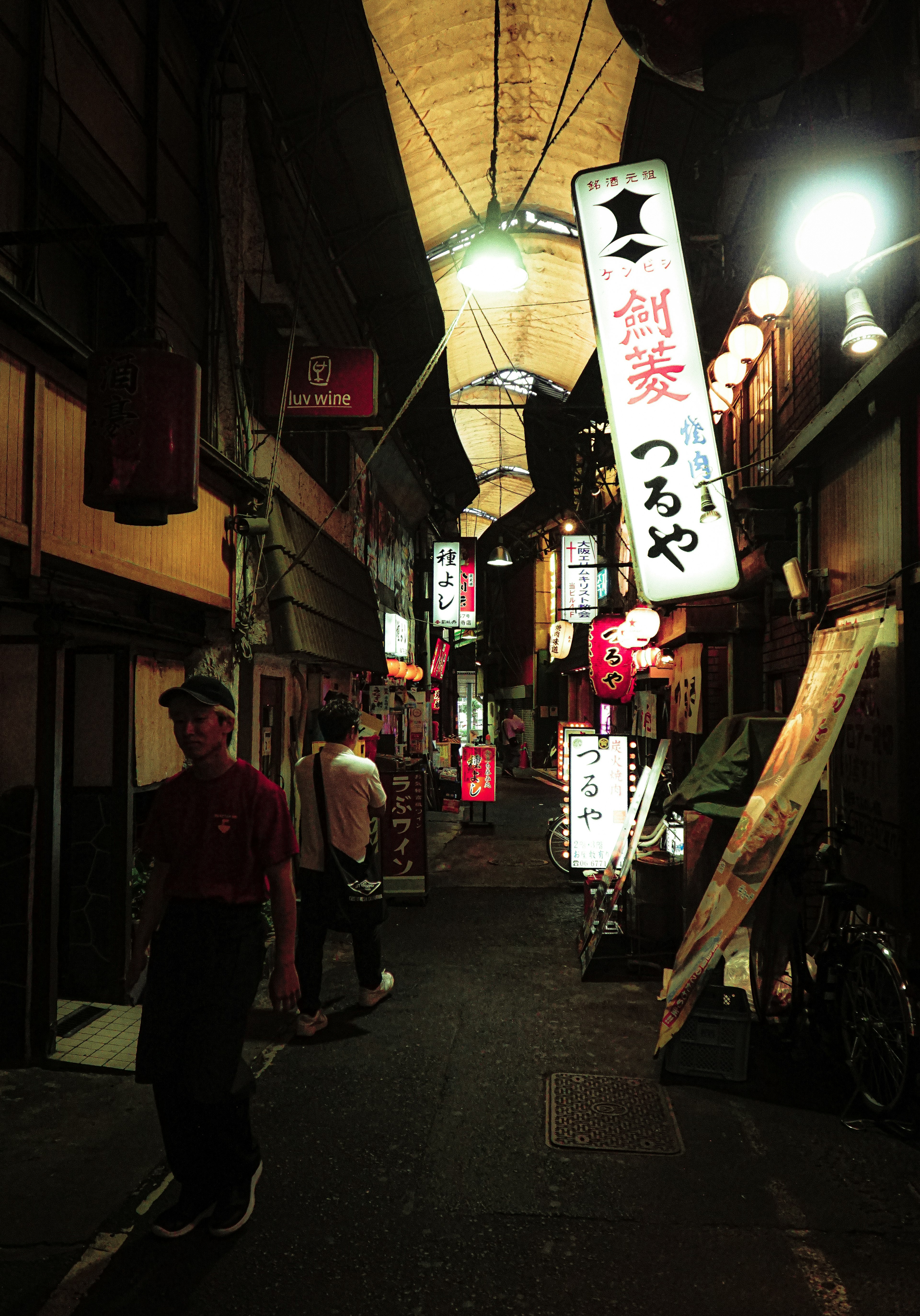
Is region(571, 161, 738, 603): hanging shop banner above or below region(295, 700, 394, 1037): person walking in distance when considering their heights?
above

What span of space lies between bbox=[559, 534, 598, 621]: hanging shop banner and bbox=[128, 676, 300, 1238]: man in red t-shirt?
23630 millimetres

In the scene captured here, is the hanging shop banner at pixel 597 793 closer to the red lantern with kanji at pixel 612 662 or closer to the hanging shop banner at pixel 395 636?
the red lantern with kanji at pixel 612 662

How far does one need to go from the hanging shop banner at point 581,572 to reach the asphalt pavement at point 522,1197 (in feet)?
69.7

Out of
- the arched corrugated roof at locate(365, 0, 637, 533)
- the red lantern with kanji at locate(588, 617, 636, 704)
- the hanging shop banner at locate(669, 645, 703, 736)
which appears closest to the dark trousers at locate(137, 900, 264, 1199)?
the hanging shop banner at locate(669, 645, 703, 736)

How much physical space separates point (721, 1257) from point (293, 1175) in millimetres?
2136

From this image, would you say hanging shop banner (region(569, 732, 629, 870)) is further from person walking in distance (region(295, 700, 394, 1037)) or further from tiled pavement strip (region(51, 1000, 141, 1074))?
tiled pavement strip (region(51, 1000, 141, 1074))

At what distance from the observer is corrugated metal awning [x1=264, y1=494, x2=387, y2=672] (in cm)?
1055

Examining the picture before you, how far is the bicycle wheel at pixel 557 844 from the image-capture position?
43.4 ft

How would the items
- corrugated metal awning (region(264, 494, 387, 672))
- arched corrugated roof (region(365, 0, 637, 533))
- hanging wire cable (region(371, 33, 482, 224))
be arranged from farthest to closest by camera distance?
hanging wire cable (region(371, 33, 482, 224))
arched corrugated roof (region(365, 0, 637, 533))
corrugated metal awning (region(264, 494, 387, 672))

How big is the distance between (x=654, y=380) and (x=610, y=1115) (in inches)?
262

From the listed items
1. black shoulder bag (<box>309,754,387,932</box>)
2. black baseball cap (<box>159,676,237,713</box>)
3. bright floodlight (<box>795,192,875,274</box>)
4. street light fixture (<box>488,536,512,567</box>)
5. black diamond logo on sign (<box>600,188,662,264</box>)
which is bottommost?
black shoulder bag (<box>309,754,387,932</box>)

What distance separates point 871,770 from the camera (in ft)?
23.3

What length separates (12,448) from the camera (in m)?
5.39

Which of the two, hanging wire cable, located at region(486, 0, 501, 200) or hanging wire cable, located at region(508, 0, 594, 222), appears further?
hanging wire cable, located at region(486, 0, 501, 200)
